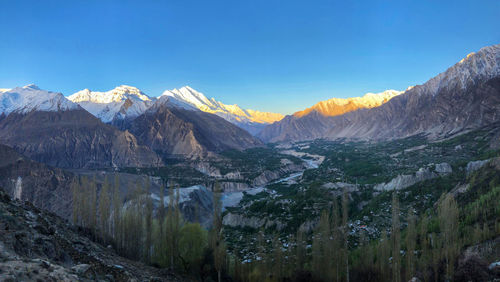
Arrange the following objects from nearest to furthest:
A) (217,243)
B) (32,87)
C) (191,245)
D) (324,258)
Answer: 1. (217,243)
2. (324,258)
3. (191,245)
4. (32,87)

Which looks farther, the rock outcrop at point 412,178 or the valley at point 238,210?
the rock outcrop at point 412,178

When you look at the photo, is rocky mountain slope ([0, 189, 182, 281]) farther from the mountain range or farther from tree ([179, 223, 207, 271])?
the mountain range

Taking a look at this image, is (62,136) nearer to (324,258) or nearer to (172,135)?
(172,135)

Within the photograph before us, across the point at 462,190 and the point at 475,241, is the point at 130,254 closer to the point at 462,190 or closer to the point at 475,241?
the point at 475,241

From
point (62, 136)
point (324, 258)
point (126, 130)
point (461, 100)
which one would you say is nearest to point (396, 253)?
point (324, 258)

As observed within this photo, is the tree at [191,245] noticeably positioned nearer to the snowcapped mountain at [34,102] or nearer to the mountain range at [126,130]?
the mountain range at [126,130]

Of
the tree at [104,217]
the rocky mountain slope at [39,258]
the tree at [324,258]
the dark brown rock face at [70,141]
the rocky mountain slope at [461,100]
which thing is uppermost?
the rocky mountain slope at [461,100]

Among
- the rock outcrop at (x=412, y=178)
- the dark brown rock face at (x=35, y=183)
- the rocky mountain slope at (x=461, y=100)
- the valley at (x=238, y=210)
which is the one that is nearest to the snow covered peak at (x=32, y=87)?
the valley at (x=238, y=210)
